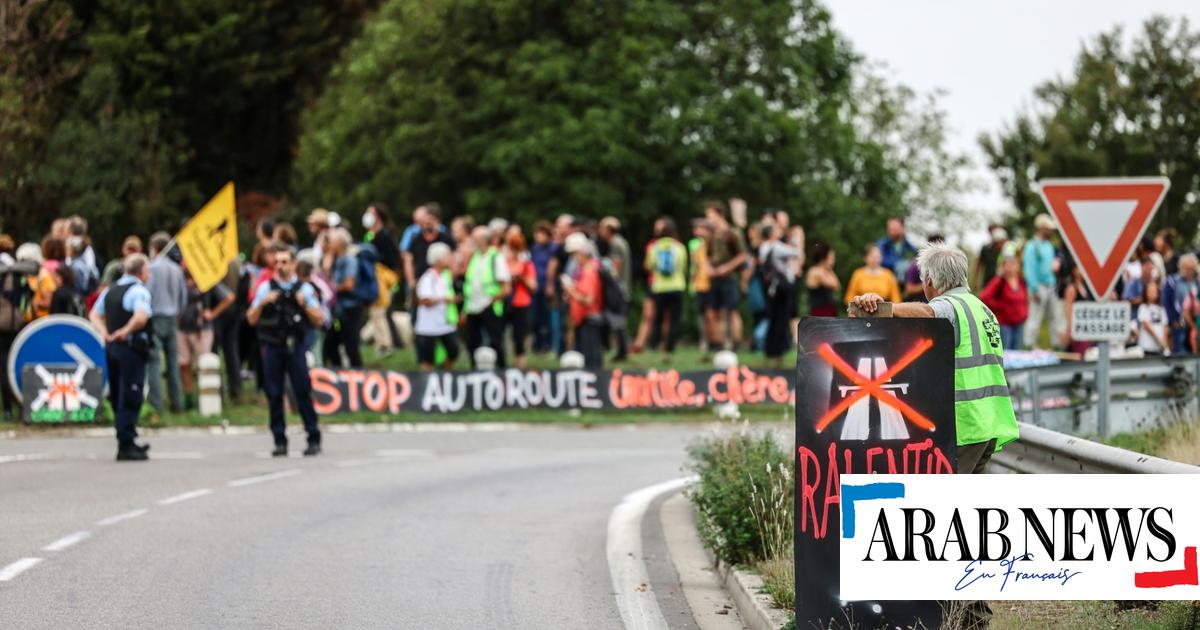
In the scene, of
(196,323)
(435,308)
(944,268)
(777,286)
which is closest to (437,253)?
(435,308)

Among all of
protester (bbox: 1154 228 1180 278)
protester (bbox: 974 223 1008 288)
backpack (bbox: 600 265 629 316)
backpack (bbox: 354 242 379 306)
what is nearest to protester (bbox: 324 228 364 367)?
backpack (bbox: 354 242 379 306)

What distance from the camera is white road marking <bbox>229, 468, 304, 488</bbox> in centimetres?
1639

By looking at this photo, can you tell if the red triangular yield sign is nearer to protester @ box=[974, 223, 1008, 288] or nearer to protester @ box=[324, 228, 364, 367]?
protester @ box=[974, 223, 1008, 288]

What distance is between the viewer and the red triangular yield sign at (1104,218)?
13.1 meters

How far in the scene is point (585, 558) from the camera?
488 inches

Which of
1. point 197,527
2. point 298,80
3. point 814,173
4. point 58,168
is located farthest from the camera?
point 298,80

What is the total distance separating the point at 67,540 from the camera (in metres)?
12.5

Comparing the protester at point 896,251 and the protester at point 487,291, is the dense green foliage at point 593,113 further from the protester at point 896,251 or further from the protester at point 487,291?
the protester at point 487,291

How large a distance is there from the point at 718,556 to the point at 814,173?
38822mm

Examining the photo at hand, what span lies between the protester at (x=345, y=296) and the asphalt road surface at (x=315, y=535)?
3968mm

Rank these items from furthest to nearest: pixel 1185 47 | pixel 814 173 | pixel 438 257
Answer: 1. pixel 1185 47
2. pixel 814 173
3. pixel 438 257

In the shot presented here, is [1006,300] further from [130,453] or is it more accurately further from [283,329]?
[130,453]

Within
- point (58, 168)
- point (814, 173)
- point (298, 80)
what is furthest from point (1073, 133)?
point (58, 168)

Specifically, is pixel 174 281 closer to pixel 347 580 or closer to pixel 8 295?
pixel 8 295
